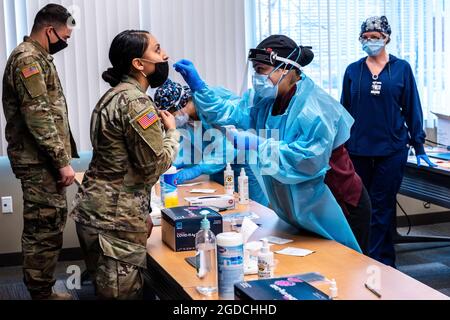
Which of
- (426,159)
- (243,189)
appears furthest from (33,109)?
(426,159)

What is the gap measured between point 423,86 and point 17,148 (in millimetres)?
3089

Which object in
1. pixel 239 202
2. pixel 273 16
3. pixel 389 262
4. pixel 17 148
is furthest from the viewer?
pixel 273 16

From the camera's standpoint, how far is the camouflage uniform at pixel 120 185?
2082mm

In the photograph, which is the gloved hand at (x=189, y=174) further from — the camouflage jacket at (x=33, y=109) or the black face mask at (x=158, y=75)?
the black face mask at (x=158, y=75)

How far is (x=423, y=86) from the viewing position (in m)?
5.01

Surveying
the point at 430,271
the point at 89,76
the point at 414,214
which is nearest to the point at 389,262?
the point at 430,271

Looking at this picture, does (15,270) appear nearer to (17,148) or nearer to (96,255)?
(17,148)

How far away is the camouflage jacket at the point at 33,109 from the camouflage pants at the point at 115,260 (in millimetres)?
1087

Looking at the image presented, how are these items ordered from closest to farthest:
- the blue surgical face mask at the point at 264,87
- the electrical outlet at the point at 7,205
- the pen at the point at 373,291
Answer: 1. the pen at the point at 373,291
2. the blue surgical face mask at the point at 264,87
3. the electrical outlet at the point at 7,205

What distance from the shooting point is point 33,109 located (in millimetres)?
3131

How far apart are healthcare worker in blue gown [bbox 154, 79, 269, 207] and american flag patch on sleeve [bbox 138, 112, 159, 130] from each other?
51.0 inches

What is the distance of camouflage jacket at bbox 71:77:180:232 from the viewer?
2.08 meters

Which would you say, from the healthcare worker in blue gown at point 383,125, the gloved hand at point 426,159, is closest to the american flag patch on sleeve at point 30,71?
the healthcare worker in blue gown at point 383,125
